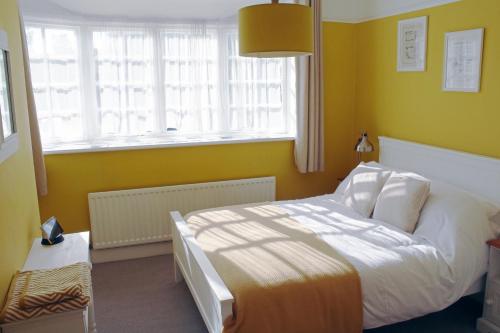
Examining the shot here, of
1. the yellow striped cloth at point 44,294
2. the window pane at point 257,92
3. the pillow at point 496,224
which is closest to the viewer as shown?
the yellow striped cloth at point 44,294

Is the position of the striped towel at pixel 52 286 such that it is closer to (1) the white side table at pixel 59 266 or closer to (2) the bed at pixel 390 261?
(1) the white side table at pixel 59 266

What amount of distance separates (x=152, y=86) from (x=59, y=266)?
2267 millimetres

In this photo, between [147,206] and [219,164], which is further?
[219,164]

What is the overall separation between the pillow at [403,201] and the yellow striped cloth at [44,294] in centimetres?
207

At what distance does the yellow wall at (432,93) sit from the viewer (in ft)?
10.3

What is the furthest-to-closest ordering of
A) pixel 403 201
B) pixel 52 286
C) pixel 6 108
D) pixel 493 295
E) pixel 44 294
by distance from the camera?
pixel 403 201 → pixel 493 295 → pixel 6 108 → pixel 52 286 → pixel 44 294

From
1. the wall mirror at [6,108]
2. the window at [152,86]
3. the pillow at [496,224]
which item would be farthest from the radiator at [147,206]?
the pillow at [496,224]

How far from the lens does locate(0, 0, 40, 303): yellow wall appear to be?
2131 mm

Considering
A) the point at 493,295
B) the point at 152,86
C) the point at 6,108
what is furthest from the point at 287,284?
the point at 152,86

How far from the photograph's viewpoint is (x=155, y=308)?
3.26 m

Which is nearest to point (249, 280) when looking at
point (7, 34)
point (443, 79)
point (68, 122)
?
point (7, 34)

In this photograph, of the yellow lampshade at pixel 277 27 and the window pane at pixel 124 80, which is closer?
the yellow lampshade at pixel 277 27

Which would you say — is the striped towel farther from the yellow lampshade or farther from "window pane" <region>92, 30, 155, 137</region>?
"window pane" <region>92, 30, 155, 137</region>

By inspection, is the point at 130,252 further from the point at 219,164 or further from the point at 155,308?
the point at 219,164
